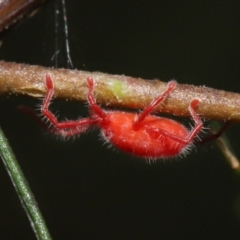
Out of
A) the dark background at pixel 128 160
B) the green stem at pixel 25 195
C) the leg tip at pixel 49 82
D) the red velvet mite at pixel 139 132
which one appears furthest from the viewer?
the dark background at pixel 128 160

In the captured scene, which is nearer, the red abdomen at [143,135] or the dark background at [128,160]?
the red abdomen at [143,135]

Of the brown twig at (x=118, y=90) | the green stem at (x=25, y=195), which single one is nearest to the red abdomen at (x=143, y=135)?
the brown twig at (x=118, y=90)

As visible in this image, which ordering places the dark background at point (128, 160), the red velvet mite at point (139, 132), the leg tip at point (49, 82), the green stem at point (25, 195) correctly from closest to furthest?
the green stem at point (25, 195) < the leg tip at point (49, 82) < the red velvet mite at point (139, 132) < the dark background at point (128, 160)

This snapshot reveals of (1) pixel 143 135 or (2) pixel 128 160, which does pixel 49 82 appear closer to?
(1) pixel 143 135

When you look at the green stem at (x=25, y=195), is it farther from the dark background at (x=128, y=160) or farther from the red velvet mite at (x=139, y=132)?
the dark background at (x=128, y=160)

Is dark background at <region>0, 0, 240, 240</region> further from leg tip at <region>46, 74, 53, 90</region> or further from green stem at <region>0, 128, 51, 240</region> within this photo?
green stem at <region>0, 128, 51, 240</region>

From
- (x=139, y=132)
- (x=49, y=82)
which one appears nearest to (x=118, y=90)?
(x=49, y=82)
